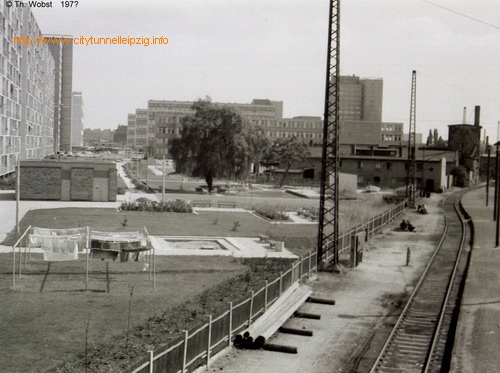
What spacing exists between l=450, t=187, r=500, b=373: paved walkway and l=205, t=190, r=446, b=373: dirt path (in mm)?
2447

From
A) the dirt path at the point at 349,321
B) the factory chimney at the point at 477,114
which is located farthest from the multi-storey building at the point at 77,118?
the dirt path at the point at 349,321

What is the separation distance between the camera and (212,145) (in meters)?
75.9

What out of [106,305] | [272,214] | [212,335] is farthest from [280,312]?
[272,214]

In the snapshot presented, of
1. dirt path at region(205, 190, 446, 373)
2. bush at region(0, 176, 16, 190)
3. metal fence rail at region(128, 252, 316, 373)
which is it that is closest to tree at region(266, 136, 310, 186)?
bush at region(0, 176, 16, 190)

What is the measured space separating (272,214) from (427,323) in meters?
31.5

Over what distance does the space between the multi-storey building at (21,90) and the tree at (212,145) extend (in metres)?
19.3

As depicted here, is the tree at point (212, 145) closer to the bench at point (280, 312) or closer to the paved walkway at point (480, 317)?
the paved walkway at point (480, 317)

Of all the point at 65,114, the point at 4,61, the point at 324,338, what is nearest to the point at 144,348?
the point at 324,338

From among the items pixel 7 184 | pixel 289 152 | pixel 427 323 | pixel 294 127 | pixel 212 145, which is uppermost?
pixel 294 127

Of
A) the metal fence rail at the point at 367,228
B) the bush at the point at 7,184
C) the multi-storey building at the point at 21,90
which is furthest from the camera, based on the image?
the multi-storey building at the point at 21,90

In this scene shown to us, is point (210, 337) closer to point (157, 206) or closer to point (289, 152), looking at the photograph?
point (157, 206)

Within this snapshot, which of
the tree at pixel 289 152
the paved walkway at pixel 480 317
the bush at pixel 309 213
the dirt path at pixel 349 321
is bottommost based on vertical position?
the dirt path at pixel 349 321

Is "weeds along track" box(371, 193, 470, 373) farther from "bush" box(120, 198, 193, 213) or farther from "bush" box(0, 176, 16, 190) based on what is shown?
"bush" box(0, 176, 16, 190)

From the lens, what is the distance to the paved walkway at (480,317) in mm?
17281
